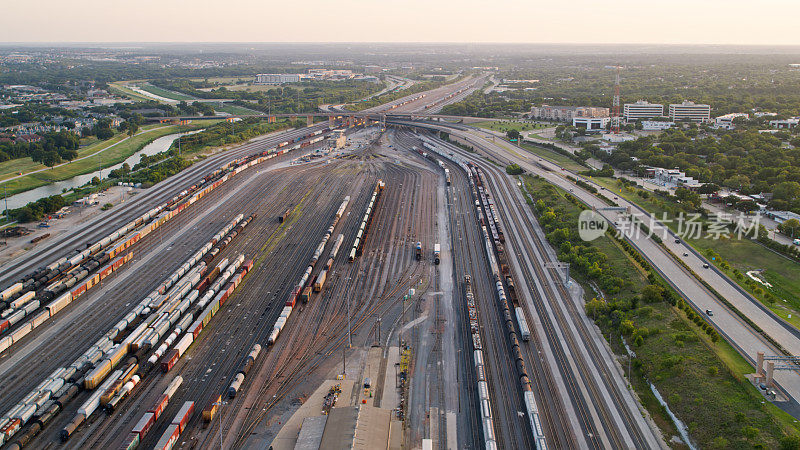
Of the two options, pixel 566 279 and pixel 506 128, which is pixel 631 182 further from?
pixel 506 128

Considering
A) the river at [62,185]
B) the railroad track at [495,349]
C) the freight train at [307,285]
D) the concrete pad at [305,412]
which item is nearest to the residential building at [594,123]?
the railroad track at [495,349]

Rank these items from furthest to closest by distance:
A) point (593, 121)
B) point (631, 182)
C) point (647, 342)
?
point (593, 121) < point (631, 182) < point (647, 342)

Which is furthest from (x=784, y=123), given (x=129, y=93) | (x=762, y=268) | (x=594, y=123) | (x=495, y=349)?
(x=129, y=93)

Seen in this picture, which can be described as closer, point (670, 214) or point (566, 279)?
point (566, 279)

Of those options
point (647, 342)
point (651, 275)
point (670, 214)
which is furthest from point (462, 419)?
point (670, 214)

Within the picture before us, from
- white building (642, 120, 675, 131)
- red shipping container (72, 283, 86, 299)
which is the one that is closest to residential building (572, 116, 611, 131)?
white building (642, 120, 675, 131)

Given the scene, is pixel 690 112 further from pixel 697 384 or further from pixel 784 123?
pixel 697 384

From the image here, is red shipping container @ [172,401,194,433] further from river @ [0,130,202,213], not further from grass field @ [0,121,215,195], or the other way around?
grass field @ [0,121,215,195]
